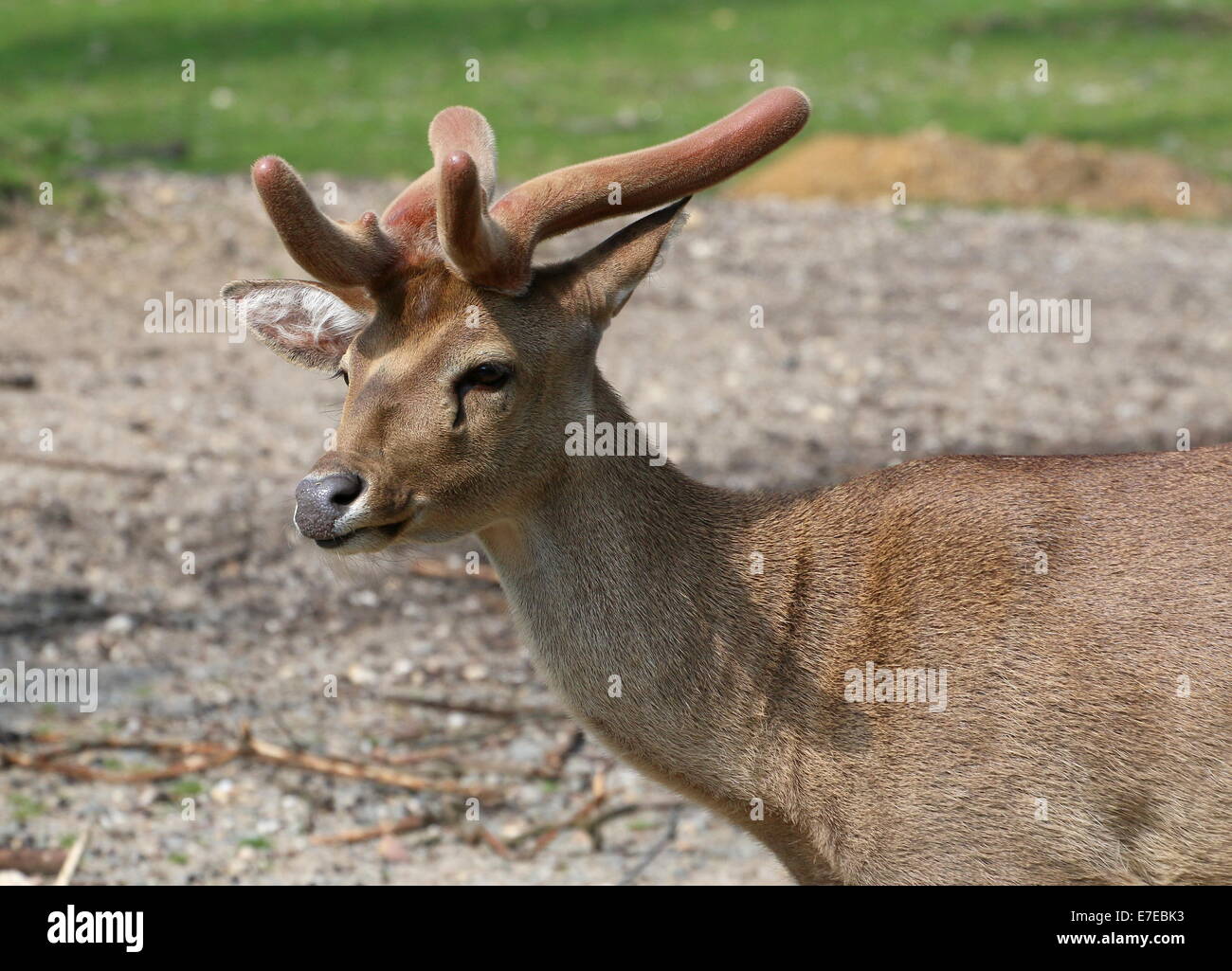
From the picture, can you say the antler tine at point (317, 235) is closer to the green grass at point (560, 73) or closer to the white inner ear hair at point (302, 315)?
the white inner ear hair at point (302, 315)

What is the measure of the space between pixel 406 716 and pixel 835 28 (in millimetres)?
20313

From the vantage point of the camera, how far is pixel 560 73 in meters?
21.7

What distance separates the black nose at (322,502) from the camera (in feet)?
12.7

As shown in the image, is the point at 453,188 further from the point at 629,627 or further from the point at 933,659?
the point at 933,659

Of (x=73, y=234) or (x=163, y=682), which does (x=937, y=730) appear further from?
(x=73, y=234)

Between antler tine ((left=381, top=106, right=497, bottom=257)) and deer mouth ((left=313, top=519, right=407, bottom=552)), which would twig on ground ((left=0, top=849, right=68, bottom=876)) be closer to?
deer mouth ((left=313, top=519, right=407, bottom=552))

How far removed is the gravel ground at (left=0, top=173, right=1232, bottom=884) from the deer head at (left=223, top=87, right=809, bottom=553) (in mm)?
333

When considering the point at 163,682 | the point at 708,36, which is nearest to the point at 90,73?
the point at 708,36

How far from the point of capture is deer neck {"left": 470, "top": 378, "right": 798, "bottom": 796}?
4.39 m

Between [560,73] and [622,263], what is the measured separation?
18.1 m

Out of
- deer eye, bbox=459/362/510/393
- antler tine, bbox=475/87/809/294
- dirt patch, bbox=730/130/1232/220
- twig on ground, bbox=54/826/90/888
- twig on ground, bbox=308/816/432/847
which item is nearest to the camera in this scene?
deer eye, bbox=459/362/510/393

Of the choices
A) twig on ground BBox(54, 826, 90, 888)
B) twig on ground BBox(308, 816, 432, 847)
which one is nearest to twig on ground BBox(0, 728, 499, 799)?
twig on ground BBox(308, 816, 432, 847)

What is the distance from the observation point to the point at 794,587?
15.2ft

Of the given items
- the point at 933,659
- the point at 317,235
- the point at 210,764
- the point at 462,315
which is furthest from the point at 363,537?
the point at 210,764
